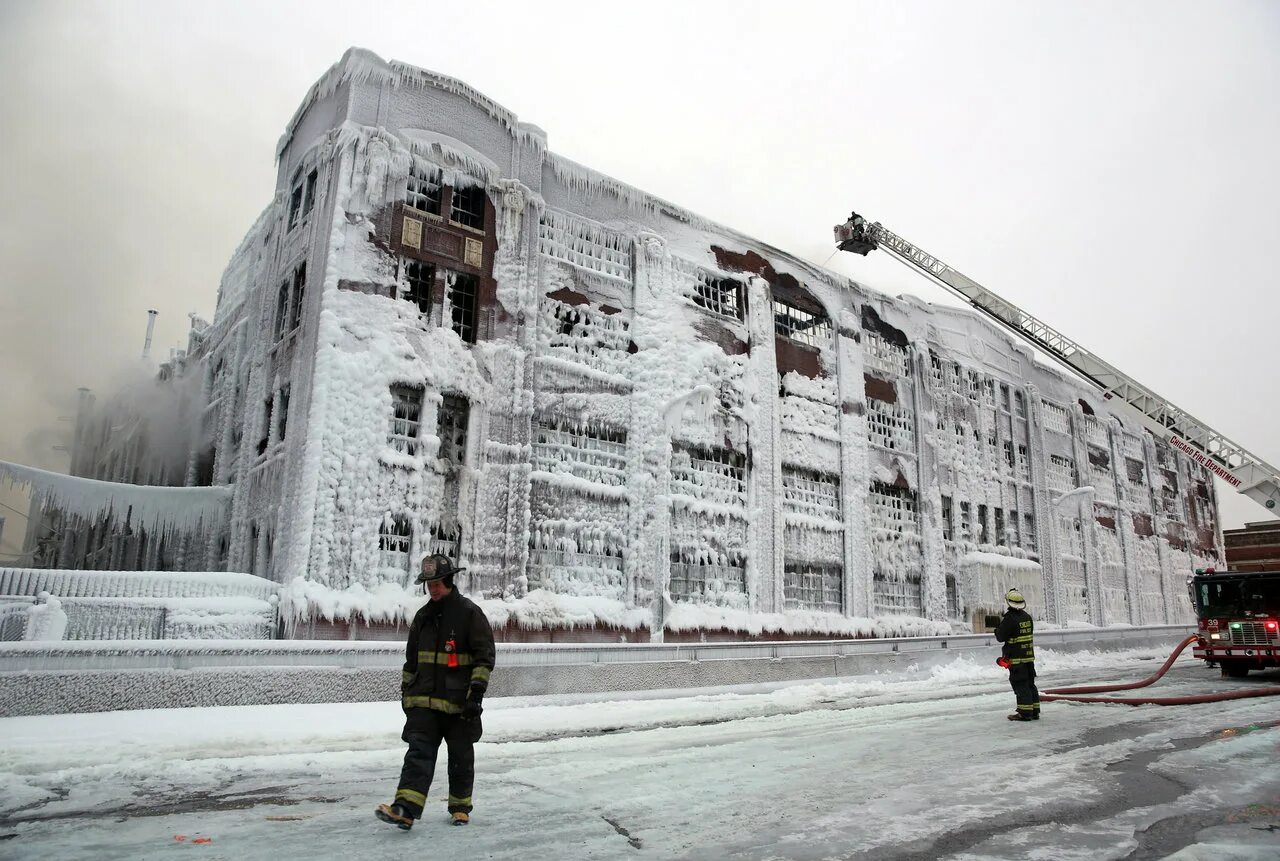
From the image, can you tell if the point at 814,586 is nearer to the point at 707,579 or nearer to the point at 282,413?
the point at 707,579

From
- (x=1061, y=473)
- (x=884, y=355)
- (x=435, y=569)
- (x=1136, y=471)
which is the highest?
(x=884, y=355)

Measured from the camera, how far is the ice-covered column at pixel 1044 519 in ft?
105

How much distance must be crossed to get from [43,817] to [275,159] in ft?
64.8

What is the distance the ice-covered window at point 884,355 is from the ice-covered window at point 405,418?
15.4m

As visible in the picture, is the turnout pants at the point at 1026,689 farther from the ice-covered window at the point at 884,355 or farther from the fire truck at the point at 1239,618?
the ice-covered window at the point at 884,355

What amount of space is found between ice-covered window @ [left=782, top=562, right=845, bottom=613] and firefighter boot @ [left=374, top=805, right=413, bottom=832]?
18.6 metres

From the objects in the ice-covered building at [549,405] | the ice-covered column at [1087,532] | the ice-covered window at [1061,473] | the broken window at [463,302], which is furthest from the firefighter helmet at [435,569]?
the ice-covered column at [1087,532]

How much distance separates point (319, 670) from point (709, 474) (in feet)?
38.1

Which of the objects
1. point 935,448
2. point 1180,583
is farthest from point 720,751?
point 1180,583

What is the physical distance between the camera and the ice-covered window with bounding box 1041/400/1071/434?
34.7 meters

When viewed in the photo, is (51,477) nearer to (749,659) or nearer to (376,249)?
(376,249)

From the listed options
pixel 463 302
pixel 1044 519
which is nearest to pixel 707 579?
pixel 463 302

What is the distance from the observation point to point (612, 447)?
67.3 ft

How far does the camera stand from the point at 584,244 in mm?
21156
